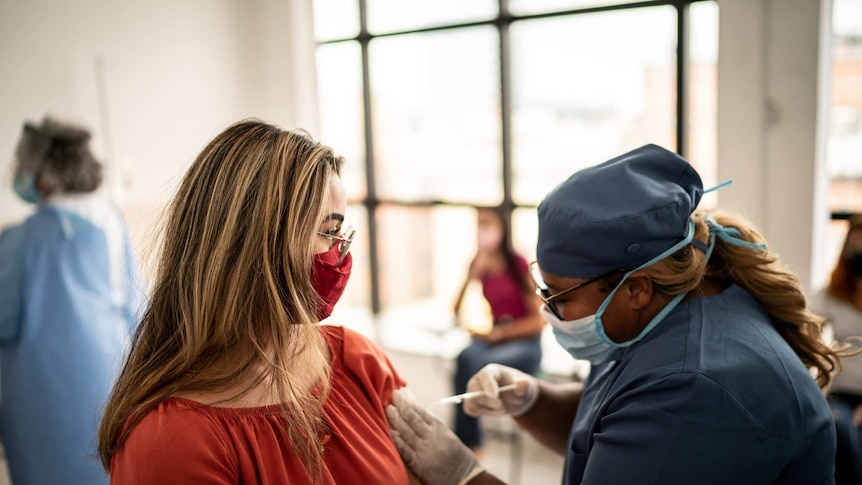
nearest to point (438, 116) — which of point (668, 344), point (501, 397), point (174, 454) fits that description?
point (501, 397)

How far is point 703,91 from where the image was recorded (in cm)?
308

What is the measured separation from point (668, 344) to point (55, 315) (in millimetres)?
2222

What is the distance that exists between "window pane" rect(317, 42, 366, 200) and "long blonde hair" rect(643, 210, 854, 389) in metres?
2.89

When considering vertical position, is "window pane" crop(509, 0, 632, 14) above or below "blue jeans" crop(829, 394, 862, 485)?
above

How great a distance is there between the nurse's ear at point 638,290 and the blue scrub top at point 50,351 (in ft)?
6.04

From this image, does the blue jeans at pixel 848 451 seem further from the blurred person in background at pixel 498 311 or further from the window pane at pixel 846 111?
the blurred person in background at pixel 498 311

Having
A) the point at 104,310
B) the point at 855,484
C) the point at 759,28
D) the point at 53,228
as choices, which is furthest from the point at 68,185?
the point at 855,484

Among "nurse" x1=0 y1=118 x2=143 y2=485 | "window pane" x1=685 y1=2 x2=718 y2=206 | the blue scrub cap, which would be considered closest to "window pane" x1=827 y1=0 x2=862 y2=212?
"window pane" x1=685 y1=2 x2=718 y2=206

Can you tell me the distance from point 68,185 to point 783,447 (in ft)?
8.36

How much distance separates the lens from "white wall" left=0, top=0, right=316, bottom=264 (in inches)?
129

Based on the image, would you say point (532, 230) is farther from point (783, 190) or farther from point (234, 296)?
point (234, 296)

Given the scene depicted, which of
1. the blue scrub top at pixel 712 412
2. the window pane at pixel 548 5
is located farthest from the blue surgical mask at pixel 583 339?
the window pane at pixel 548 5

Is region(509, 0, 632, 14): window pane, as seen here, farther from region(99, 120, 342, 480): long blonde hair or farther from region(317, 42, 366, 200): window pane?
region(99, 120, 342, 480): long blonde hair

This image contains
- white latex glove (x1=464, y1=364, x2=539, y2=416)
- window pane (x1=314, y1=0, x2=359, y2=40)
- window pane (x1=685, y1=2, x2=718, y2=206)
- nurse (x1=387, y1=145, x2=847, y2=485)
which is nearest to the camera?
nurse (x1=387, y1=145, x2=847, y2=485)
